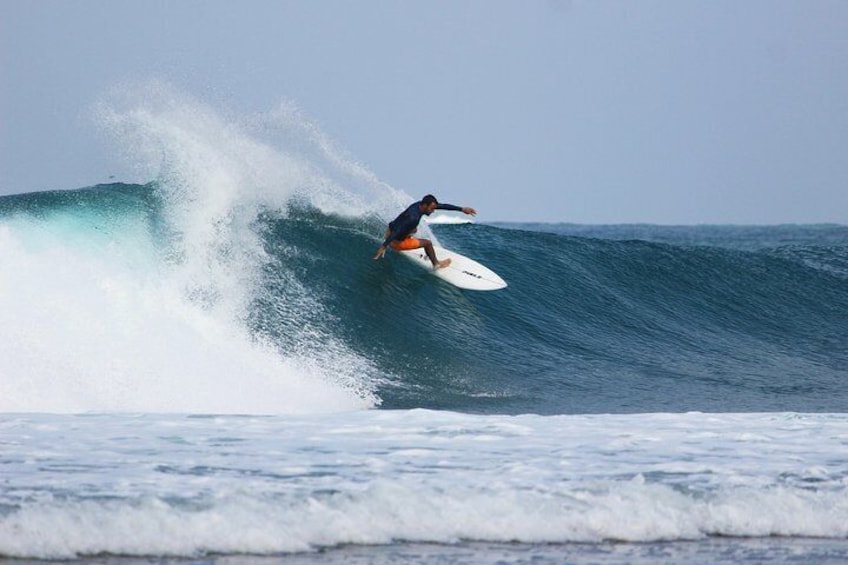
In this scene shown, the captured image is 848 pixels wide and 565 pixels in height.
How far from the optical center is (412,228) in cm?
1129

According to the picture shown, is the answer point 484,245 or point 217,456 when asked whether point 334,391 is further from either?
point 484,245

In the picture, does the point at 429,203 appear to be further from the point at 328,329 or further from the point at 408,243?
the point at 328,329

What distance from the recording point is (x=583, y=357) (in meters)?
11.4

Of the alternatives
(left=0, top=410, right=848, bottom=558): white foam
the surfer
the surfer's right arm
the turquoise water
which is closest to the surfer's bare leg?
the surfer

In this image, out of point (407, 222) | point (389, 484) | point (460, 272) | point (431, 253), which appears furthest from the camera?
point (460, 272)

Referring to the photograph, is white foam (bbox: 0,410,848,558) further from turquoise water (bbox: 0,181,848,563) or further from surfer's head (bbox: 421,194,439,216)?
surfer's head (bbox: 421,194,439,216)

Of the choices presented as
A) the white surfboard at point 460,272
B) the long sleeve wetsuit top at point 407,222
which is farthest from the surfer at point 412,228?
the white surfboard at point 460,272

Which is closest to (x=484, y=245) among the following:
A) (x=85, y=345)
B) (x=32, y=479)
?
(x=85, y=345)

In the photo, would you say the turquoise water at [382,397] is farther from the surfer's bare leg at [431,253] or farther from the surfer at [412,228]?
the surfer at [412,228]

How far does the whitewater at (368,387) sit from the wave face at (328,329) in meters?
0.03

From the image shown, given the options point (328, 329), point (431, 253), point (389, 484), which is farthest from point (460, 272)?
point (389, 484)

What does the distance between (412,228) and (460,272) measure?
1.16m

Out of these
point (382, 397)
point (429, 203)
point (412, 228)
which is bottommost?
point (382, 397)

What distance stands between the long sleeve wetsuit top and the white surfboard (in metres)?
0.51
